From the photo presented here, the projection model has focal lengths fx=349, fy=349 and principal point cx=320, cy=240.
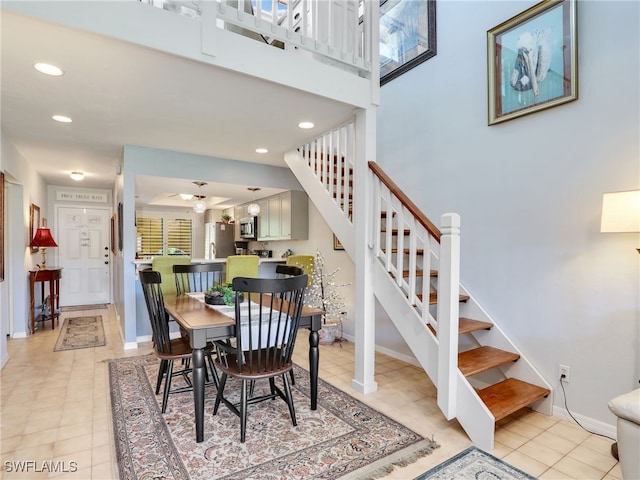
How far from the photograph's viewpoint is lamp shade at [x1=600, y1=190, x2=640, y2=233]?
1.90 meters

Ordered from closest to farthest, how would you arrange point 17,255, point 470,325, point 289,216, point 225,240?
1. point 470,325
2. point 17,255
3. point 289,216
4. point 225,240

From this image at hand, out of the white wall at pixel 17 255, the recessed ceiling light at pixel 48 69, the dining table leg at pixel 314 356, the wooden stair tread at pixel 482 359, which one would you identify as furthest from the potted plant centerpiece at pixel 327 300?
the white wall at pixel 17 255

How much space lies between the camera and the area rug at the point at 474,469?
184 cm

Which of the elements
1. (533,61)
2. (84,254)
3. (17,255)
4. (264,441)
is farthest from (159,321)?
(84,254)

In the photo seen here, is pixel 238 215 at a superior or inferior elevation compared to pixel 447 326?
superior

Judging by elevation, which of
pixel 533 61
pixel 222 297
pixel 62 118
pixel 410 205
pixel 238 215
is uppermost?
pixel 533 61

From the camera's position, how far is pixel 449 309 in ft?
7.20

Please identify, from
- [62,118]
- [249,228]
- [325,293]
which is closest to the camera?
[62,118]

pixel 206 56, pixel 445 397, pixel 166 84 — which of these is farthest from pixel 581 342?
pixel 166 84

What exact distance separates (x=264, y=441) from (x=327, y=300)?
2.61m

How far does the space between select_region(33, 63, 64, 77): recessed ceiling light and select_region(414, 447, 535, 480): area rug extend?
10.8ft

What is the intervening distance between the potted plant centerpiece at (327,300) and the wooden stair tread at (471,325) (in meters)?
1.83

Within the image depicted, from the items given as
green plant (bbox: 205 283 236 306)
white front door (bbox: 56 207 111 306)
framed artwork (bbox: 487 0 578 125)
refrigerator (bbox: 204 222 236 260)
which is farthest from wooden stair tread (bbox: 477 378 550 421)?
white front door (bbox: 56 207 111 306)

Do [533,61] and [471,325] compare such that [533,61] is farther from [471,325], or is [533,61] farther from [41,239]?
[41,239]
